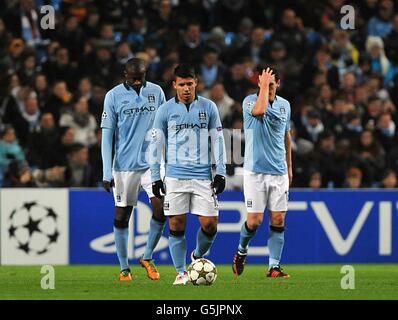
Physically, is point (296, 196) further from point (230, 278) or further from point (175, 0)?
point (175, 0)

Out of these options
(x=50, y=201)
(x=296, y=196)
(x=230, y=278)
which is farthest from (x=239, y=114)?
(x=230, y=278)

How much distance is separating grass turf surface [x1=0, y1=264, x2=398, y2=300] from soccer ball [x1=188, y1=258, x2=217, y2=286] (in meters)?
0.10

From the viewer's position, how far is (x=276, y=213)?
39.4 ft

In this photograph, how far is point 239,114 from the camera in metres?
16.5

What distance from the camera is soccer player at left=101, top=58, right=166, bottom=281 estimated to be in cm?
1169

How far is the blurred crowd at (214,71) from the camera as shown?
52.8 feet

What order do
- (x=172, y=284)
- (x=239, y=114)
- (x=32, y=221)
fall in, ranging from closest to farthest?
1. (x=172, y=284)
2. (x=32, y=221)
3. (x=239, y=114)

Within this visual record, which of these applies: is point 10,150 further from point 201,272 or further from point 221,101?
point 201,272

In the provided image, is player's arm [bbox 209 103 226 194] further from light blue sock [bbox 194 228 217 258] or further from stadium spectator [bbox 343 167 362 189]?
stadium spectator [bbox 343 167 362 189]

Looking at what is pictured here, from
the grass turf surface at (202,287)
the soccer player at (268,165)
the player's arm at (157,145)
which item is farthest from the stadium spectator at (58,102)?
the player's arm at (157,145)

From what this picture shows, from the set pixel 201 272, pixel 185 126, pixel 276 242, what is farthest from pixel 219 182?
pixel 276 242

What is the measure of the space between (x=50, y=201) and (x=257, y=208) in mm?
4104

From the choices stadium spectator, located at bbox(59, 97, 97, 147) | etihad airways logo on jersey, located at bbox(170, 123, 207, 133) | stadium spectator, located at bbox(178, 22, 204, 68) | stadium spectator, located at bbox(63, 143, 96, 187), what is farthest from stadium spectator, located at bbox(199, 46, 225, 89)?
etihad airways logo on jersey, located at bbox(170, 123, 207, 133)

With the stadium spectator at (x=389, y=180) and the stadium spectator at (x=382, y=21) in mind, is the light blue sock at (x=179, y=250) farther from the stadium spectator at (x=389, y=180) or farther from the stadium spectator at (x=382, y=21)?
the stadium spectator at (x=382, y=21)
